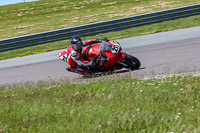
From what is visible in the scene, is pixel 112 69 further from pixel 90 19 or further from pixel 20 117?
pixel 90 19

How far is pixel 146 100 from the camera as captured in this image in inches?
239

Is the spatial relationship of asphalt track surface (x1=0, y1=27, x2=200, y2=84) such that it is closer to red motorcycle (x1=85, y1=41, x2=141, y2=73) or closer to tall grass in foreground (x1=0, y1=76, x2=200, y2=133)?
red motorcycle (x1=85, y1=41, x2=141, y2=73)

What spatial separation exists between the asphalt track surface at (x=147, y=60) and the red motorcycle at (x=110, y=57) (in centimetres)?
30

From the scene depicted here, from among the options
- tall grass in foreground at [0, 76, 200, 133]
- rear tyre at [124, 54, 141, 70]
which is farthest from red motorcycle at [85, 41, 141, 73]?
tall grass in foreground at [0, 76, 200, 133]

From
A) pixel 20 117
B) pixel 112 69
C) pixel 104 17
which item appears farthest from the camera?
pixel 104 17

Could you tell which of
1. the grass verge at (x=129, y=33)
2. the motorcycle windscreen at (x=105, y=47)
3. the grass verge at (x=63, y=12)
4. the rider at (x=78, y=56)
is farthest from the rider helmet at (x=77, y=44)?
the grass verge at (x=63, y=12)

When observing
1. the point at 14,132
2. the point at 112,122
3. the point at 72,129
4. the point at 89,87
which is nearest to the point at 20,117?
the point at 14,132

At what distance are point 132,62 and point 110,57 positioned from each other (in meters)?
0.74

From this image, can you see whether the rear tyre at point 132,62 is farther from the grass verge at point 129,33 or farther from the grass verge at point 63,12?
the grass verge at point 63,12

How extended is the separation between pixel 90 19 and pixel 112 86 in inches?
738

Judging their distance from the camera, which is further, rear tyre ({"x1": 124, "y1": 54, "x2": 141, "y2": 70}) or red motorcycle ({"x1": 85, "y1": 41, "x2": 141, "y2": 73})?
rear tyre ({"x1": 124, "y1": 54, "x2": 141, "y2": 70})

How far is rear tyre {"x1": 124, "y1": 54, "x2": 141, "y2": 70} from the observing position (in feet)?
33.0

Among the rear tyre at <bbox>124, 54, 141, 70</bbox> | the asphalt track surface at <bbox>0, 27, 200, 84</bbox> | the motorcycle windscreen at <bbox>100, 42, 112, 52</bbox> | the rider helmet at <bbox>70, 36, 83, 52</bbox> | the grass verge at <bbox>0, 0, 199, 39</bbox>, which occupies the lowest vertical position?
the grass verge at <bbox>0, 0, 199, 39</bbox>

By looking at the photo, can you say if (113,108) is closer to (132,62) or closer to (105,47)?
(105,47)
